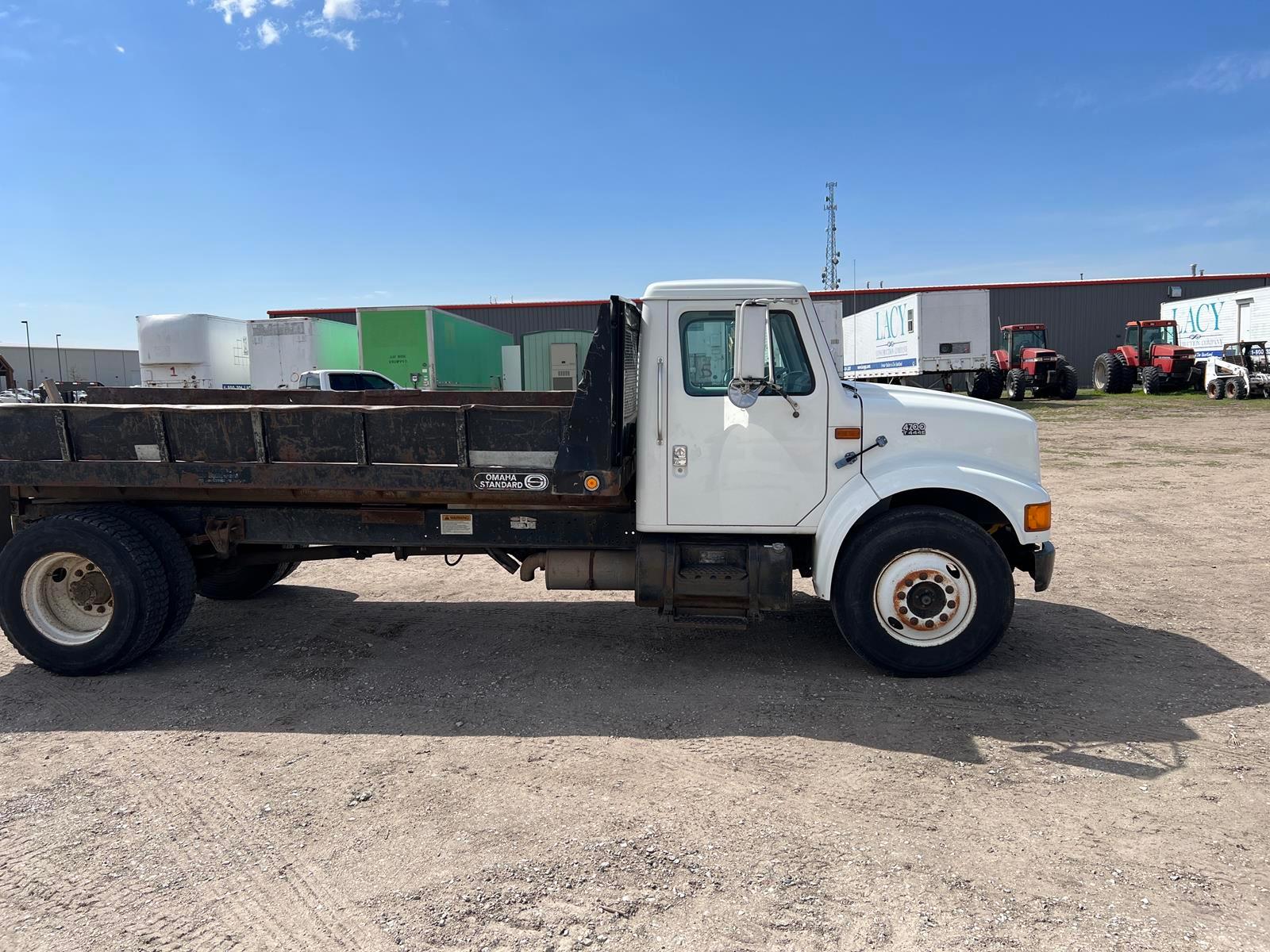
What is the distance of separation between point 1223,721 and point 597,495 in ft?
11.5

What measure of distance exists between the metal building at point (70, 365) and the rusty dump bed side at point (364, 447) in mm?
61430

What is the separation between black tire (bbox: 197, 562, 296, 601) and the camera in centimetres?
648

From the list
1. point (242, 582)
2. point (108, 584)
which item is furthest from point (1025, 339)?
point (108, 584)

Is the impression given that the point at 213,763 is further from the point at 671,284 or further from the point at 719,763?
the point at 671,284

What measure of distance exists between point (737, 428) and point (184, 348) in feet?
71.1

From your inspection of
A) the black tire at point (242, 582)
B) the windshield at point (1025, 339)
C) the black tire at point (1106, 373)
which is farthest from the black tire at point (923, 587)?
the black tire at point (1106, 373)

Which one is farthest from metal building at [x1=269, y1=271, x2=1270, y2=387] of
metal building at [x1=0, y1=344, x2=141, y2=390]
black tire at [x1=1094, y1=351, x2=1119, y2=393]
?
metal building at [x1=0, y1=344, x2=141, y2=390]

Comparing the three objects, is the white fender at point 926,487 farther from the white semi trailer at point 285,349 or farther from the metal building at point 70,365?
the metal building at point 70,365

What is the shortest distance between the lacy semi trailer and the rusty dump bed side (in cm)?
1

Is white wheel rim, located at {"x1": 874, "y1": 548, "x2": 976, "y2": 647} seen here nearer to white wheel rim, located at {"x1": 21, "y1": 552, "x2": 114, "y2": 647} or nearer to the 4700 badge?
the 4700 badge

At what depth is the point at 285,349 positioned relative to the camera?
2198 cm

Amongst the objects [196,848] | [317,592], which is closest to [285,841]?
[196,848]

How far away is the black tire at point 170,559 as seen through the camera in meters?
5.05

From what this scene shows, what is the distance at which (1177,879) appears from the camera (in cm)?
281
